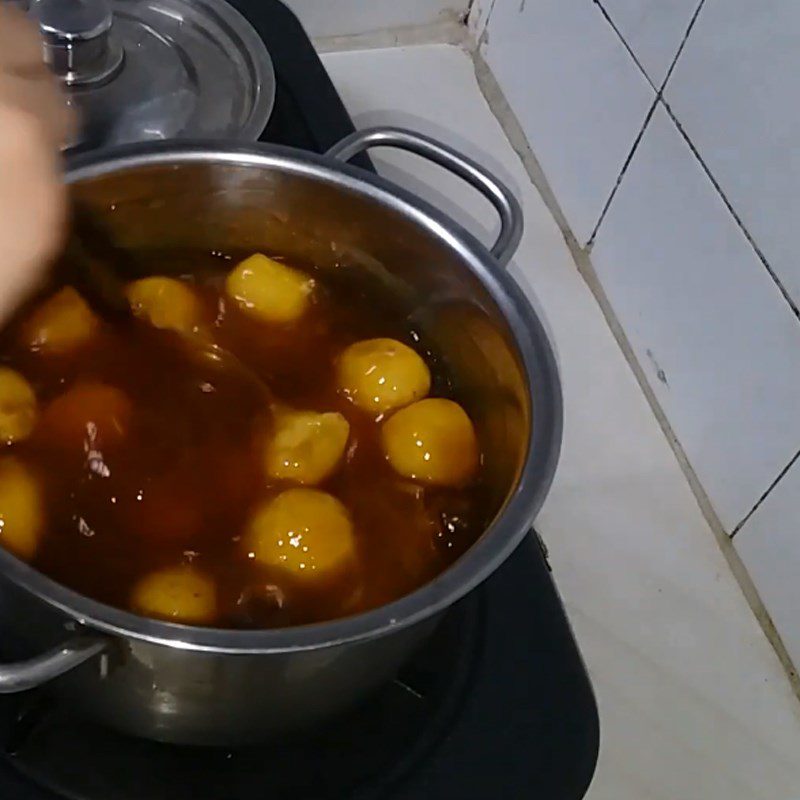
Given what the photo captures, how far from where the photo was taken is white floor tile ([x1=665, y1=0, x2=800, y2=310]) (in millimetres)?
713

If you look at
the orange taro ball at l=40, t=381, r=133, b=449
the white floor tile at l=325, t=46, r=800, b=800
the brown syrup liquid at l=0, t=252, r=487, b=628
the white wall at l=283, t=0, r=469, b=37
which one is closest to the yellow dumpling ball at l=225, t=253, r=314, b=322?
the brown syrup liquid at l=0, t=252, r=487, b=628

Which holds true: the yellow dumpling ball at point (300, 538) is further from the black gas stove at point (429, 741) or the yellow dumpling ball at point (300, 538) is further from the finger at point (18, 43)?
the finger at point (18, 43)

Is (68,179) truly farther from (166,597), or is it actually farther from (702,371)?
(702,371)

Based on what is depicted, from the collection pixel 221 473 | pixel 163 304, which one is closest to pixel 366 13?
pixel 163 304

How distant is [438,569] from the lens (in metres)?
0.65

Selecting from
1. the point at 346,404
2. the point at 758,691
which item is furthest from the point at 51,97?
the point at 758,691

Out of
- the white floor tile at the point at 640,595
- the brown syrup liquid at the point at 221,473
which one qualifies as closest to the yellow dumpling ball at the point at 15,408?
the brown syrup liquid at the point at 221,473

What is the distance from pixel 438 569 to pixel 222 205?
248mm

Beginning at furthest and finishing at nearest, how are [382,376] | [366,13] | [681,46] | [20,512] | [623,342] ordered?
1. [366,13]
2. [623,342]
3. [681,46]
4. [382,376]
5. [20,512]

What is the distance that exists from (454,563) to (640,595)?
0.28 meters

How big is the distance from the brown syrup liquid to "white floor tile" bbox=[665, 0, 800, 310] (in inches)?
8.6

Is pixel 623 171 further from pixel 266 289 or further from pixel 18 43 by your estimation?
pixel 18 43

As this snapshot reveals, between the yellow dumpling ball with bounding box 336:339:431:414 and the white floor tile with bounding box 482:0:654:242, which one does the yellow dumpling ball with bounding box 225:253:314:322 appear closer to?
the yellow dumpling ball with bounding box 336:339:431:414

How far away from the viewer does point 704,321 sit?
32.5 inches
